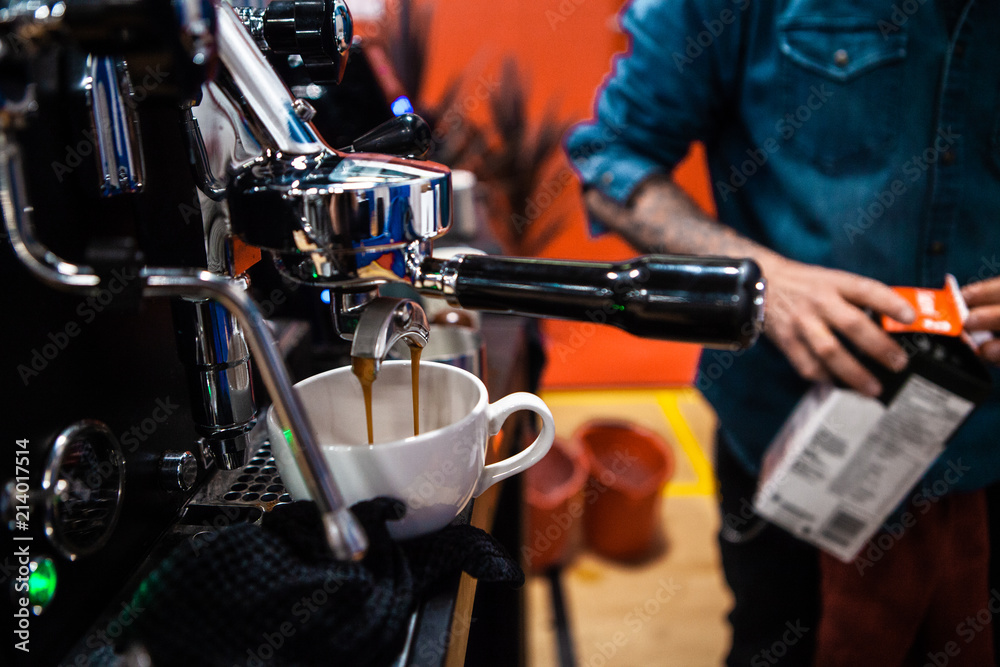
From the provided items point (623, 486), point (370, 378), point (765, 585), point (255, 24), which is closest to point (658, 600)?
point (623, 486)

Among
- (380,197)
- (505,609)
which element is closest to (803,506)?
(505,609)

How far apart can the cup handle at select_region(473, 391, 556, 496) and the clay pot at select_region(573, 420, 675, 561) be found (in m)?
1.29

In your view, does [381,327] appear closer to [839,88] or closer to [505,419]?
[505,419]

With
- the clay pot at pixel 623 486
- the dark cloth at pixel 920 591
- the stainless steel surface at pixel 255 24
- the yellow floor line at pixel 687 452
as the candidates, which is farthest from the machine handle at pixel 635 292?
the yellow floor line at pixel 687 452

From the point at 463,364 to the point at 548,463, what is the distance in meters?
1.22

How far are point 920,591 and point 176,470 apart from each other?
925 millimetres

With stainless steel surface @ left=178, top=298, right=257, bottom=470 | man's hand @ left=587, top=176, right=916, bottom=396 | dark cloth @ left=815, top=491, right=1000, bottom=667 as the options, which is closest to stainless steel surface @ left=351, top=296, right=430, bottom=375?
stainless steel surface @ left=178, top=298, right=257, bottom=470

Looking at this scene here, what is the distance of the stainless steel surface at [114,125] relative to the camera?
363 millimetres

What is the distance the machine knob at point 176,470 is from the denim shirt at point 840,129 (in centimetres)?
70

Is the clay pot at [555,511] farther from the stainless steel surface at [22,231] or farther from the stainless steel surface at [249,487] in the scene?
the stainless steel surface at [22,231]

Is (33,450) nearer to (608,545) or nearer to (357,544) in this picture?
(357,544)

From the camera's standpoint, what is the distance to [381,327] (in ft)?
1.25

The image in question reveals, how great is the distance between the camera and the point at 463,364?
666mm

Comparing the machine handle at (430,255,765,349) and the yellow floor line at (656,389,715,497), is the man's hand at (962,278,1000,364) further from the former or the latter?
the yellow floor line at (656,389,715,497)
